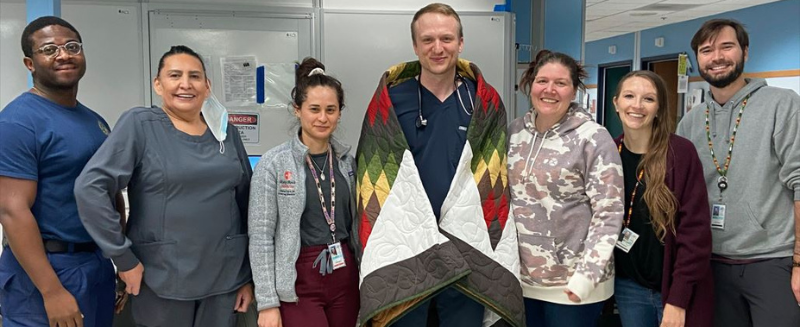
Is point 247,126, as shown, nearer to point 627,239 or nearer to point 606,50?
point 627,239

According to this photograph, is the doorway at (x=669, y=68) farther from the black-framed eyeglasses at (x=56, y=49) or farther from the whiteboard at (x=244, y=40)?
the black-framed eyeglasses at (x=56, y=49)

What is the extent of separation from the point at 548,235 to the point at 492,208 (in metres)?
0.21

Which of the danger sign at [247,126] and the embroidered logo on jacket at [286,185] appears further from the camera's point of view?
the danger sign at [247,126]

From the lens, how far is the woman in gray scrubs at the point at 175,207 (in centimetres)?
164

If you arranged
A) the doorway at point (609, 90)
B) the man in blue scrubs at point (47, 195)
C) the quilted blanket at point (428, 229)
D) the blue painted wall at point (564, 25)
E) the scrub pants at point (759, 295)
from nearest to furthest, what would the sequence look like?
the man in blue scrubs at point (47, 195) < the quilted blanket at point (428, 229) < the scrub pants at point (759, 295) < the blue painted wall at point (564, 25) < the doorway at point (609, 90)

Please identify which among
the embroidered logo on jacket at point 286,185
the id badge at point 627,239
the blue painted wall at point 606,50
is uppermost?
the blue painted wall at point 606,50

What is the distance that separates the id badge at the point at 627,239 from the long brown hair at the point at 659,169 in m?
0.07

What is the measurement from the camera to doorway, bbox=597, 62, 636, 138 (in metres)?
10.6

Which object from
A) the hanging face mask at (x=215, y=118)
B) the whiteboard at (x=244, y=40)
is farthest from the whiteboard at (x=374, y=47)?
the hanging face mask at (x=215, y=118)

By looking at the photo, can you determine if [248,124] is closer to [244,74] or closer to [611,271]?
[244,74]

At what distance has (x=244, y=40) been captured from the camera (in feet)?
11.0

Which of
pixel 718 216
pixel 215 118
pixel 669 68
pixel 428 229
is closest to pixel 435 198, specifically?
pixel 428 229

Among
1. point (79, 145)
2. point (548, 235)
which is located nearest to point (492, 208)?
point (548, 235)

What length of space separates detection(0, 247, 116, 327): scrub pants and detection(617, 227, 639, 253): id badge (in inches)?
68.2
